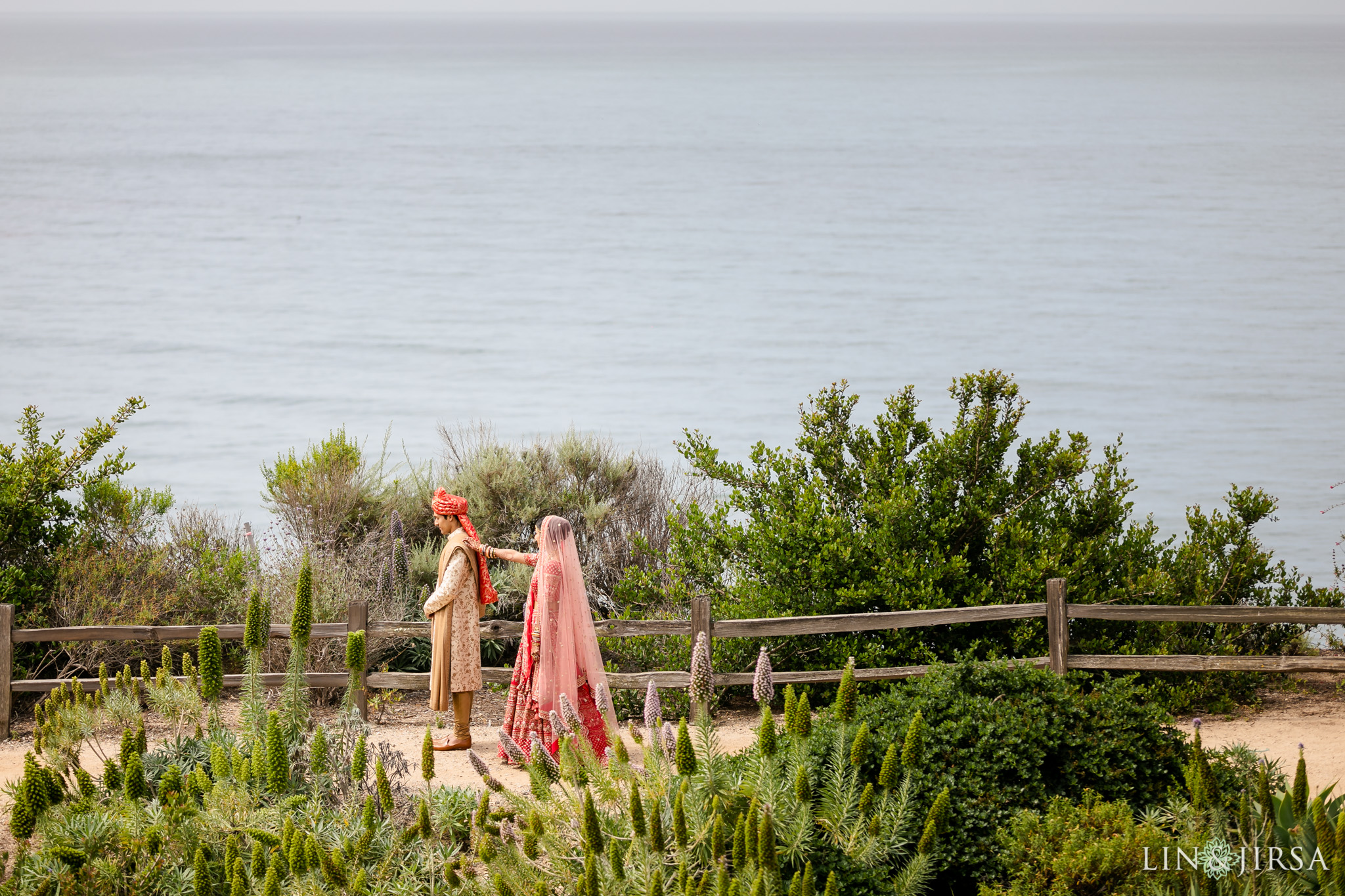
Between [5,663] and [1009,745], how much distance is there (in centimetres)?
763

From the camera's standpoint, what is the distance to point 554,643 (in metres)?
8.18

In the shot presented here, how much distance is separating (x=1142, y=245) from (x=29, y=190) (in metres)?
58.4

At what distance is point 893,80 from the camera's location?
103000 millimetres

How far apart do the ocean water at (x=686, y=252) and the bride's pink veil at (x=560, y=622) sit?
902 inches

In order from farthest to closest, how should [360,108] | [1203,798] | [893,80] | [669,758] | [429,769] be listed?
[893,80] < [360,108] < [669,758] < [429,769] < [1203,798]

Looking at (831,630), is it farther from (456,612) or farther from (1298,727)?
(1298,727)

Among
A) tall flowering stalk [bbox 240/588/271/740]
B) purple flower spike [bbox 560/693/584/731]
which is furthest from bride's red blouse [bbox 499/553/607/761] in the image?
purple flower spike [bbox 560/693/584/731]

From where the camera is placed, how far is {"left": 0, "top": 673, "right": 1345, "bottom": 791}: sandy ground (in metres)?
8.65

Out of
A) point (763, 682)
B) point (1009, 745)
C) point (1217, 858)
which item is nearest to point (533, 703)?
point (1009, 745)

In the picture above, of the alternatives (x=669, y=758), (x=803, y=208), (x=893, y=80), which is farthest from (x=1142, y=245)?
(x=669, y=758)

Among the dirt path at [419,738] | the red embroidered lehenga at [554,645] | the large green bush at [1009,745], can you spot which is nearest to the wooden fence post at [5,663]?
the dirt path at [419,738]

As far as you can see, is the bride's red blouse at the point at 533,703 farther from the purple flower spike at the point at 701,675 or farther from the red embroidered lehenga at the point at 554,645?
the purple flower spike at the point at 701,675

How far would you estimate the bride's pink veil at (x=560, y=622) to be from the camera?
8.12m

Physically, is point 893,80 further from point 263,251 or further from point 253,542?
point 253,542
